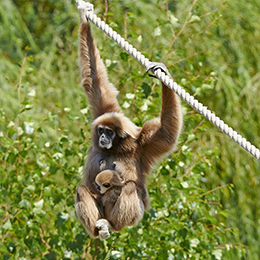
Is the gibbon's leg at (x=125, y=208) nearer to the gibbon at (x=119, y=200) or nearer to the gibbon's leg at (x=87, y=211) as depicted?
the gibbon at (x=119, y=200)

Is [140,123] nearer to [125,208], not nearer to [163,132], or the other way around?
[163,132]

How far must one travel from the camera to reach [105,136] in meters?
3.84

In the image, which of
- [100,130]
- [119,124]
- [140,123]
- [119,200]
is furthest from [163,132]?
[140,123]

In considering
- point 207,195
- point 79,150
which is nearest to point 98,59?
point 79,150

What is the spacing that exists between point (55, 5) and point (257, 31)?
12.3ft

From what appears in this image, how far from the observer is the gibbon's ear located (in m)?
3.90

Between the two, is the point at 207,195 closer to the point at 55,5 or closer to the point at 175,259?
the point at 175,259

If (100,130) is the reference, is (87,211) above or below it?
below

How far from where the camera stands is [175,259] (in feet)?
15.4

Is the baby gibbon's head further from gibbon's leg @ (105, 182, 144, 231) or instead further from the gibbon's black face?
the gibbon's black face

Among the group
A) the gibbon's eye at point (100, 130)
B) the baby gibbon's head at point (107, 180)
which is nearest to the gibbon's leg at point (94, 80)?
the gibbon's eye at point (100, 130)

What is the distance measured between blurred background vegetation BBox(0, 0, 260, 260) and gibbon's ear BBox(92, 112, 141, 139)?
23.6 inches

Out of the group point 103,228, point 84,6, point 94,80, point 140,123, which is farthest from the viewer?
point 140,123

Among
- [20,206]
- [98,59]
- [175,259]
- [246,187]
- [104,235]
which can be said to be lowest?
[246,187]
